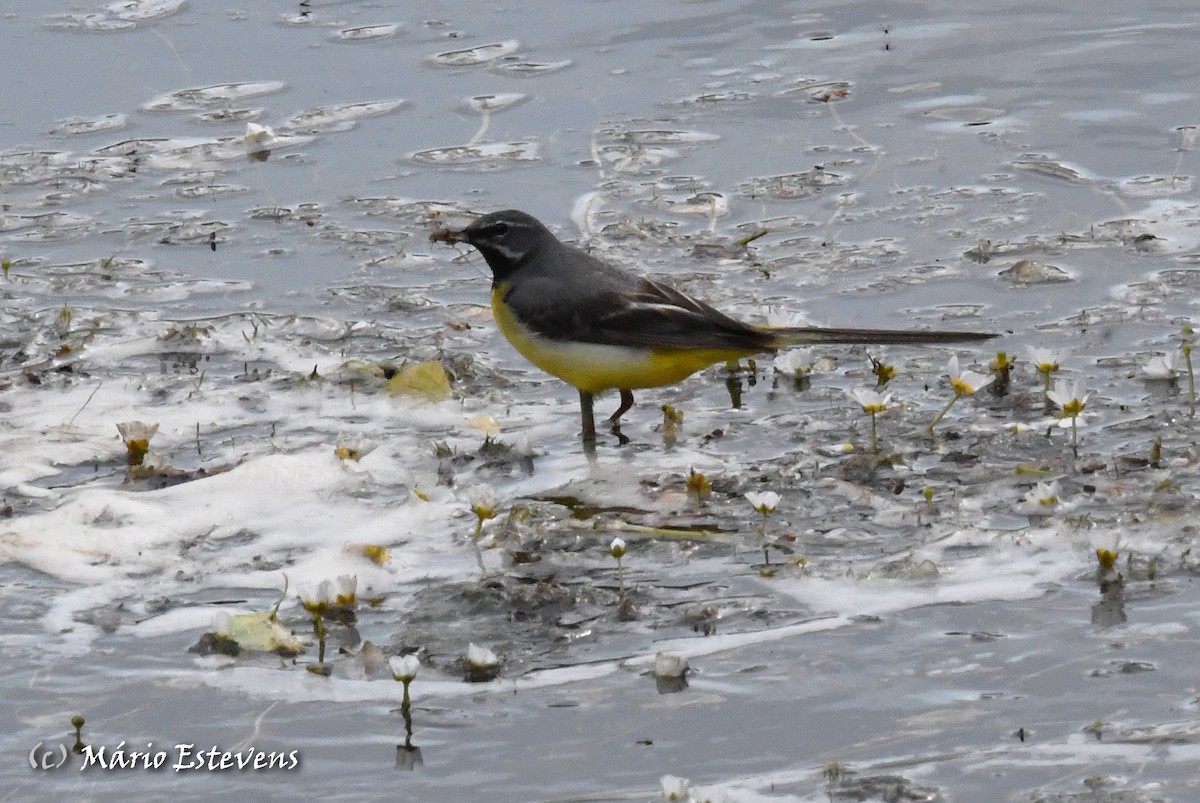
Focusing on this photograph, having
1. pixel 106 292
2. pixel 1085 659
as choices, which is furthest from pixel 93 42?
pixel 1085 659

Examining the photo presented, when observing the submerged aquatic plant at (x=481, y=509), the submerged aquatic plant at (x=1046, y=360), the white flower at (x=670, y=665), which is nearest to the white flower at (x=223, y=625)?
the submerged aquatic plant at (x=481, y=509)


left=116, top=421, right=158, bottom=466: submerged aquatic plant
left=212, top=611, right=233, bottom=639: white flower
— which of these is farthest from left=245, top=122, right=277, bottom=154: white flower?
left=212, top=611, right=233, bottom=639: white flower

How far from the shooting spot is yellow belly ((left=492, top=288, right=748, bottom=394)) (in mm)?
7496

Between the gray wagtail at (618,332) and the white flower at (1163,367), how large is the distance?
71cm

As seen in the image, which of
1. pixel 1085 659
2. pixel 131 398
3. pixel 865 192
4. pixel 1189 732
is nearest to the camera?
pixel 1189 732

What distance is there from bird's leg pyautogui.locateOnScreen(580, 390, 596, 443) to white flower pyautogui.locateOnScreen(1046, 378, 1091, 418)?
1.93m

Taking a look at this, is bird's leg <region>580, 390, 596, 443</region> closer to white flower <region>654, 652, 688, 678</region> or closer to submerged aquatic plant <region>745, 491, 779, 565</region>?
submerged aquatic plant <region>745, 491, 779, 565</region>

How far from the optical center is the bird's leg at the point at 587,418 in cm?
757

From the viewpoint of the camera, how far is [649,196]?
34.0ft

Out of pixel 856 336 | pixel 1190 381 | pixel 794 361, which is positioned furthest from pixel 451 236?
pixel 1190 381

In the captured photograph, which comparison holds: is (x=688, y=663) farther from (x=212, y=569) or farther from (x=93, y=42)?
(x=93, y=42)

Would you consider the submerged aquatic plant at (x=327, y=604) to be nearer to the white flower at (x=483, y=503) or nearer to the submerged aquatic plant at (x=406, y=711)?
the submerged aquatic plant at (x=406, y=711)

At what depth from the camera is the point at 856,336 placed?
24.7ft

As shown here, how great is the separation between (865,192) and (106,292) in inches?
169
